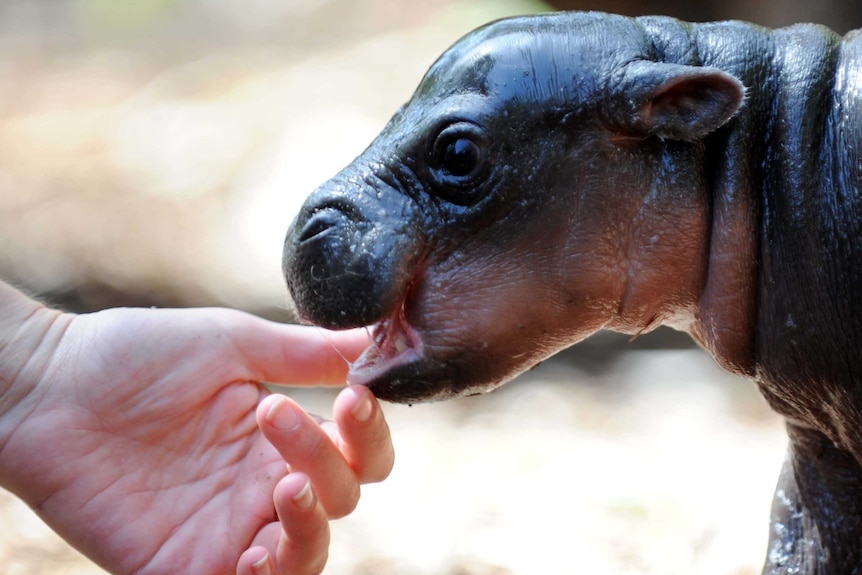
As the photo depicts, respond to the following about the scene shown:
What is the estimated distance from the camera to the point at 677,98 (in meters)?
2.15

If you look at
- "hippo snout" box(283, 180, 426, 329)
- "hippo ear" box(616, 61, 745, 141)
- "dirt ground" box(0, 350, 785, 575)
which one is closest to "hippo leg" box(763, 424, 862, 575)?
"hippo ear" box(616, 61, 745, 141)

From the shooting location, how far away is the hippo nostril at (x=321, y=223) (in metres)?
2.17

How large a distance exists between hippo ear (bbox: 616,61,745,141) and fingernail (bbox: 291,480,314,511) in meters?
1.13

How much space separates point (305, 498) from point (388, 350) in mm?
402

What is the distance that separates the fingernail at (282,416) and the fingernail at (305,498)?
0.14 metres

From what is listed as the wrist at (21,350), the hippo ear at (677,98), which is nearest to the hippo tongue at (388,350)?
the hippo ear at (677,98)

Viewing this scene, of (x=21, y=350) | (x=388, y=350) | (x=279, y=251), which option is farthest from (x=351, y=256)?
(x=279, y=251)

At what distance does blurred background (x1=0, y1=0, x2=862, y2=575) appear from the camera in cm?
418

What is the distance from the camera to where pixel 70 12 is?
9.66 m

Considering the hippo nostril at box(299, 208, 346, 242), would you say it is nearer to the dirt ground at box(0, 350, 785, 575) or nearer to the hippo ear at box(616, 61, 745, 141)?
the hippo ear at box(616, 61, 745, 141)

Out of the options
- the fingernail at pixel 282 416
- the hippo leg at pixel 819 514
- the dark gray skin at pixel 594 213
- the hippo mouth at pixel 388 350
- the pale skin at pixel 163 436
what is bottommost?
the hippo leg at pixel 819 514

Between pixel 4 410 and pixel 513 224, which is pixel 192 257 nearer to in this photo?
pixel 4 410

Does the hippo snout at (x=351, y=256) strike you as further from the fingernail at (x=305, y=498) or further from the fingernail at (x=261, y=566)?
the fingernail at (x=261, y=566)

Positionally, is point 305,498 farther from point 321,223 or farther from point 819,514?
point 819,514
